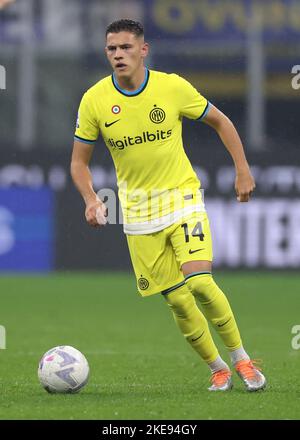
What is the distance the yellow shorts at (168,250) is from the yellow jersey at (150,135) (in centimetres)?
6

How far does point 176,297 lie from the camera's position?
702cm

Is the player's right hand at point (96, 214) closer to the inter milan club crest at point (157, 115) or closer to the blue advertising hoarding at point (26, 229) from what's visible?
the inter milan club crest at point (157, 115)

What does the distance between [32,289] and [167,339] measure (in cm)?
502

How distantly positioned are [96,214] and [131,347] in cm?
325

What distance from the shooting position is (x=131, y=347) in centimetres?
983

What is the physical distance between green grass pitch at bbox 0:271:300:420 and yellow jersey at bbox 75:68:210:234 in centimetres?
113

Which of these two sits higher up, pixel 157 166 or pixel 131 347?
pixel 157 166

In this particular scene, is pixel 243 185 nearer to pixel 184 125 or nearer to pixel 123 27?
pixel 123 27

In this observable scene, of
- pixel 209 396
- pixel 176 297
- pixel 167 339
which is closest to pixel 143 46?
pixel 176 297

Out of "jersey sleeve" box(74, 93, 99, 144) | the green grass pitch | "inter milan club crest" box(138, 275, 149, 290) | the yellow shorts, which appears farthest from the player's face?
the green grass pitch

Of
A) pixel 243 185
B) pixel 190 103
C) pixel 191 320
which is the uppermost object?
pixel 190 103

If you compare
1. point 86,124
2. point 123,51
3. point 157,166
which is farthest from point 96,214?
point 123,51

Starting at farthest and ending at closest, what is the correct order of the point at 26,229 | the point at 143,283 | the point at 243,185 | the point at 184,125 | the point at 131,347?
the point at 184,125
the point at 26,229
the point at 131,347
the point at 143,283
the point at 243,185

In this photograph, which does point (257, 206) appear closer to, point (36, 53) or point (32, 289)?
point (32, 289)
